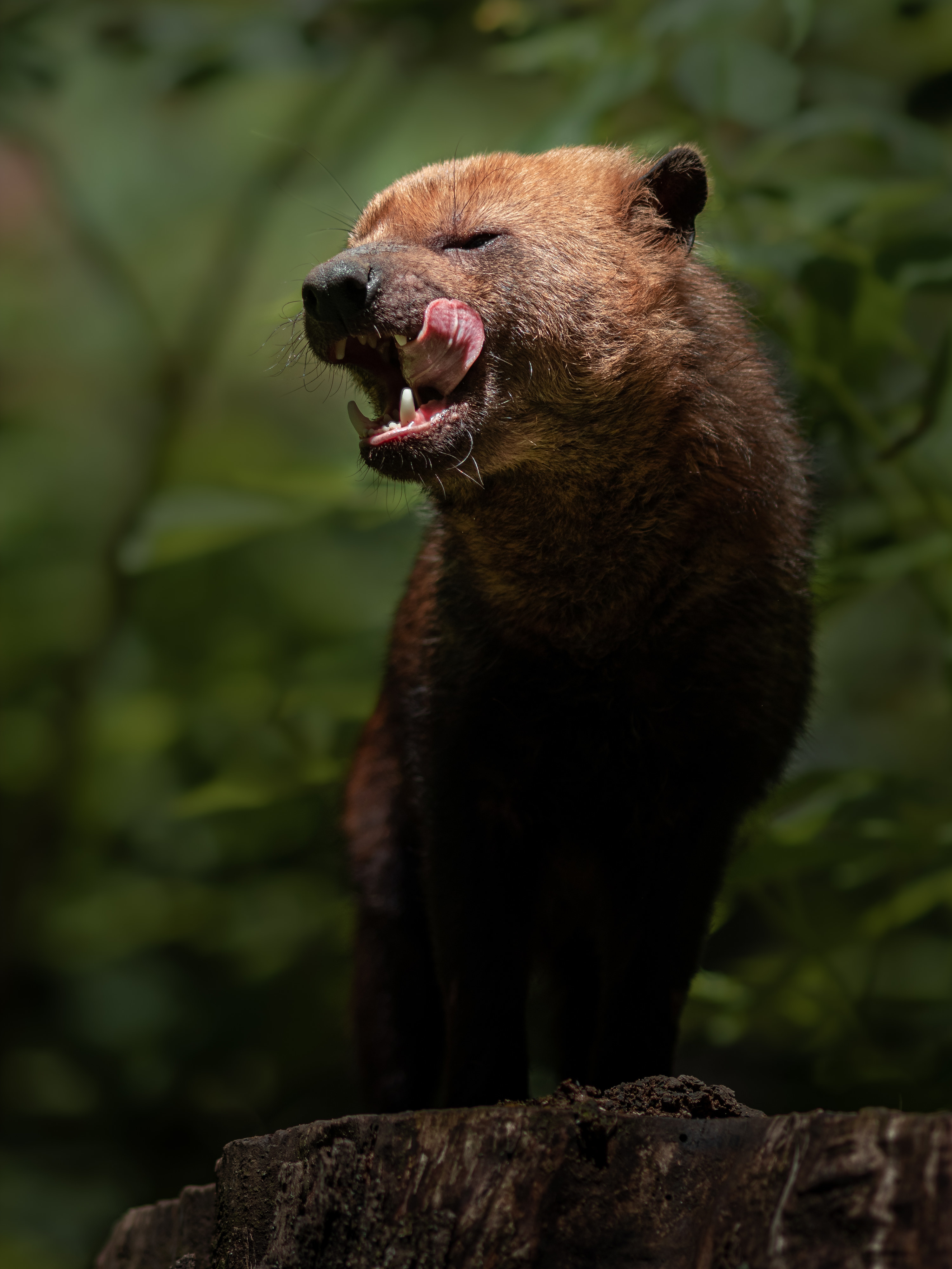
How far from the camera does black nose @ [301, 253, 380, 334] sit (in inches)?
72.1

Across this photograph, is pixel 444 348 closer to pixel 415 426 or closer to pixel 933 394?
pixel 415 426

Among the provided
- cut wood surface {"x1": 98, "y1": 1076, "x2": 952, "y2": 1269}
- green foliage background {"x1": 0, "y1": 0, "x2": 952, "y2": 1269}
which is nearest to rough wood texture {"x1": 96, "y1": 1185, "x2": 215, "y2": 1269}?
cut wood surface {"x1": 98, "y1": 1076, "x2": 952, "y2": 1269}

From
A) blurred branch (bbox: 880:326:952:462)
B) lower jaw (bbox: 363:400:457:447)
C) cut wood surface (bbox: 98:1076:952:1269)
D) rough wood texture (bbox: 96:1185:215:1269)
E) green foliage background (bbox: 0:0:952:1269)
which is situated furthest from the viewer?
green foliage background (bbox: 0:0:952:1269)

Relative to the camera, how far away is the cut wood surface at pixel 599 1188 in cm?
100

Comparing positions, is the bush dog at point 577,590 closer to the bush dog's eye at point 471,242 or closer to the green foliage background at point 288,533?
the bush dog's eye at point 471,242

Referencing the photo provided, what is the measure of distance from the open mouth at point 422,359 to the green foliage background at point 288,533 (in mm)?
257

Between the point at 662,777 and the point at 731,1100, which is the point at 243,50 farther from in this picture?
the point at 731,1100

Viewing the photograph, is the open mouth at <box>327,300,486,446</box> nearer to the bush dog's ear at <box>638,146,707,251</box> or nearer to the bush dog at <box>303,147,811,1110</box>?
the bush dog at <box>303,147,811,1110</box>

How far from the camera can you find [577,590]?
2008 millimetres

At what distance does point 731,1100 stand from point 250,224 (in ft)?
14.1

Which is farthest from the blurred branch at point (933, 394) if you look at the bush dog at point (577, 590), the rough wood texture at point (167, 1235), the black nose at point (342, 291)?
the rough wood texture at point (167, 1235)

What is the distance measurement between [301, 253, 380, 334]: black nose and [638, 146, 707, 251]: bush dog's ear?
2.04 feet

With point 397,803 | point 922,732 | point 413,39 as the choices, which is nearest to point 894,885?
point 922,732

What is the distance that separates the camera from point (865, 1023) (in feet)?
10.5
